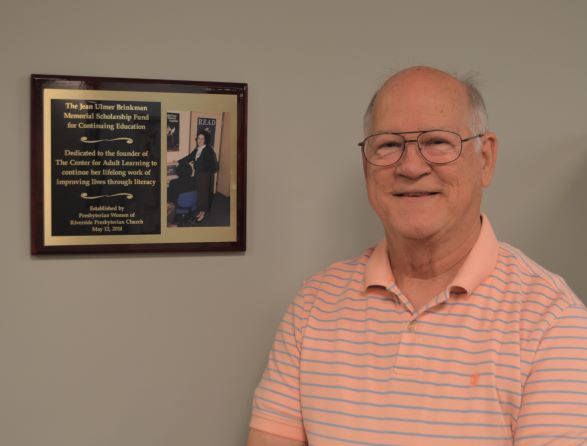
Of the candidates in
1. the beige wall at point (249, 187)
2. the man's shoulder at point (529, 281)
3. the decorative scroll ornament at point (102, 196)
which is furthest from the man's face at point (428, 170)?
the decorative scroll ornament at point (102, 196)

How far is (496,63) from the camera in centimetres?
199

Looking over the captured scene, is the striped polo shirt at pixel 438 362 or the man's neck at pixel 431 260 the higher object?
the man's neck at pixel 431 260

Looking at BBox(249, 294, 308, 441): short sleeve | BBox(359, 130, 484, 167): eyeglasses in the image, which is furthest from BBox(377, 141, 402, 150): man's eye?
BBox(249, 294, 308, 441): short sleeve

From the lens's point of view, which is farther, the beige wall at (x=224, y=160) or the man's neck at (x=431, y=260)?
the beige wall at (x=224, y=160)

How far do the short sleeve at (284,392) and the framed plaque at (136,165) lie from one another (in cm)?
41

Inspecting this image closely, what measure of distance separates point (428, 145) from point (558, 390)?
0.52 metres

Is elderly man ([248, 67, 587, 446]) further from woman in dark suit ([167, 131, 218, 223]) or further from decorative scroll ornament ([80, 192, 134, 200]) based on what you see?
decorative scroll ornament ([80, 192, 134, 200])

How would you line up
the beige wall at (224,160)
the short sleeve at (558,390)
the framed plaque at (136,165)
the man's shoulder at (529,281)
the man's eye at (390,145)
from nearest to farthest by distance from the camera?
the short sleeve at (558,390) < the man's shoulder at (529,281) < the man's eye at (390,145) < the framed plaque at (136,165) < the beige wall at (224,160)

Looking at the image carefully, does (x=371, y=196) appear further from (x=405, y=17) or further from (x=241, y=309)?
(x=405, y=17)

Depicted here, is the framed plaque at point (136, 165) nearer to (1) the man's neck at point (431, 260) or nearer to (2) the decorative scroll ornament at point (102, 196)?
(2) the decorative scroll ornament at point (102, 196)

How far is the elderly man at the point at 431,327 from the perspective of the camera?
119cm

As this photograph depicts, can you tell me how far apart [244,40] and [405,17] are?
0.48m

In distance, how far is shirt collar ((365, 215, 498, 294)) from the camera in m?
1.31

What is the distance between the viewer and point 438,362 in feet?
4.19
